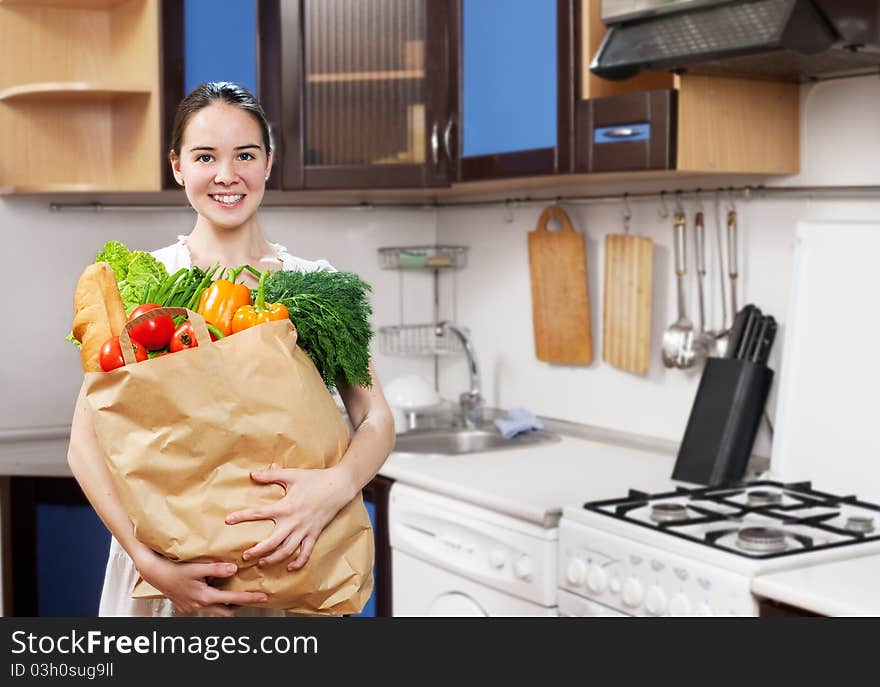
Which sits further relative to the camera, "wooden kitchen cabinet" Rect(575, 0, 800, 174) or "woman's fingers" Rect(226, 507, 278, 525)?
"wooden kitchen cabinet" Rect(575, 0, 800, 174)

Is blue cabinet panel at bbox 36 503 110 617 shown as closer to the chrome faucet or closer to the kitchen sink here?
the kitchen sink

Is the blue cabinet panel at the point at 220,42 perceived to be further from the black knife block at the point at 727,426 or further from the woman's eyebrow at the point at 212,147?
the woman's eyebrow at the point at 212,147

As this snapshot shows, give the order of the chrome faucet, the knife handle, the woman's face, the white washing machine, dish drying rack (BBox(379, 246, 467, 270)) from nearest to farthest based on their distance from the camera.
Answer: the woman's face, the white washing machine, the knife handle, the chrome faucet, dish drying rack (BBox(379, 246, 467, 270))

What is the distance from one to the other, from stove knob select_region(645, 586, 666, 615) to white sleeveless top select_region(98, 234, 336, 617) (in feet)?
2.47

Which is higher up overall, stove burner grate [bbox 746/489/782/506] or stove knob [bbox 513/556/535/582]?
stove burner grate [bbox 746/489/782/506]

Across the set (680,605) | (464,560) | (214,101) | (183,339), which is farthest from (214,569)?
(464,560)

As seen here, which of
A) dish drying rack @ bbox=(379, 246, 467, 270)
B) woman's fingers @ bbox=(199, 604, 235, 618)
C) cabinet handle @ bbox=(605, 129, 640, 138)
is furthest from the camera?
dish drying rack @ bbox=(379, 246, 467, 270)

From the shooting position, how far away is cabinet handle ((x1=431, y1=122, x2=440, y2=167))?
3008 mm

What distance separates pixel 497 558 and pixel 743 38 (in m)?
1.09

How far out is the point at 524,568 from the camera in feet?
7.64

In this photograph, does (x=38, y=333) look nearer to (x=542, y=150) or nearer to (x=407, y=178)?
(x=407, y=178)

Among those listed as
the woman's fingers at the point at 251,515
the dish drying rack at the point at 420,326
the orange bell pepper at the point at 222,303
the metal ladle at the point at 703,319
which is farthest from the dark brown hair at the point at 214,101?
the dish drying rack at the point at 420,326

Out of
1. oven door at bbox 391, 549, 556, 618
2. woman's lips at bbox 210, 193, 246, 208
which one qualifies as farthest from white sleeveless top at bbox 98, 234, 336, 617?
oven door at bbox 391, 549, 556, 618

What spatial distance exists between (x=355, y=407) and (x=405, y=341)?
215 centimetres
